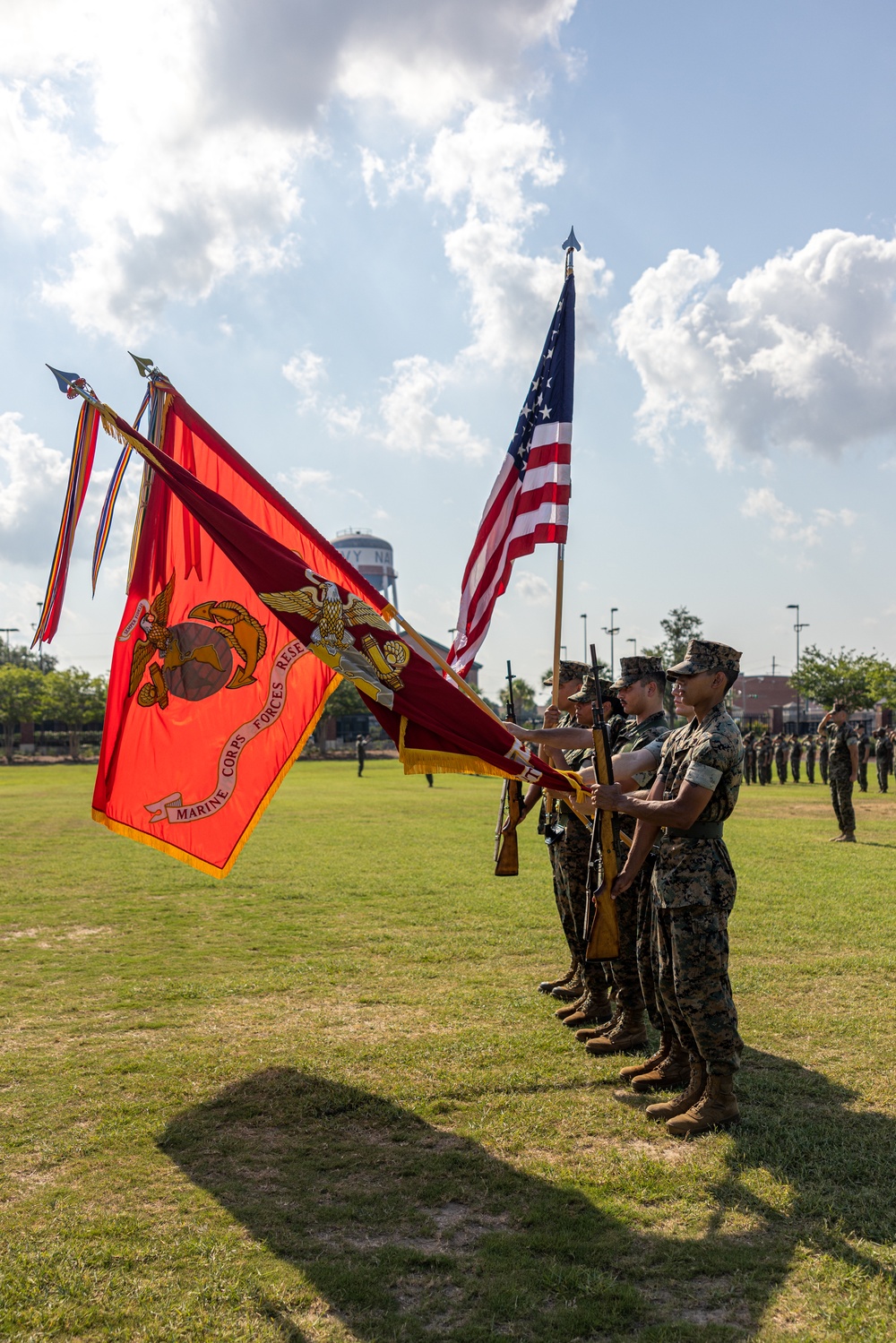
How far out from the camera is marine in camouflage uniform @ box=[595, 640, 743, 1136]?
183 inches

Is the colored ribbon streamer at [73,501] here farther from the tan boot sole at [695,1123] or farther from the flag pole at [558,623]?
the tan boot sole at [695,1123]

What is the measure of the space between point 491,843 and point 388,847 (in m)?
1.86

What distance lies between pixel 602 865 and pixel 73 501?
153 inches

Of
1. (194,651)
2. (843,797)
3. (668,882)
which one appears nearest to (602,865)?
(668,882)

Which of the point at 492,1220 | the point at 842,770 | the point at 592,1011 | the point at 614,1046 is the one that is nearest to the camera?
the point at 492,1220

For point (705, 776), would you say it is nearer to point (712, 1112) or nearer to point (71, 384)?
point (712, 1112)

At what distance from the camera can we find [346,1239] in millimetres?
3727

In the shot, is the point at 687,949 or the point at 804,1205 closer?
the point at 804,1205

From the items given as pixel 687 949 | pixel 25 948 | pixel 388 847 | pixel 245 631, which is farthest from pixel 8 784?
pixel 687 949

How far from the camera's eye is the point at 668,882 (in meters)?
4.81

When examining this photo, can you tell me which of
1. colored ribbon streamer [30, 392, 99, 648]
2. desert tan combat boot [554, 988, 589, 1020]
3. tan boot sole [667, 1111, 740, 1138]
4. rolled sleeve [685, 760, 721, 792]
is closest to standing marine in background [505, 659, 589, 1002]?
desert tan combat boot [554, 988, 589, 1020]

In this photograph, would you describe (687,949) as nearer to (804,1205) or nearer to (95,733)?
(804,1205)

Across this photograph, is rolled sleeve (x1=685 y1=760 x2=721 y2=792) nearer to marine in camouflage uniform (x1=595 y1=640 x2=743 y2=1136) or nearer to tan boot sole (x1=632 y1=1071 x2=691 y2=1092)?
marine in camouflage uniform (x1=595 y1=640 x2=743 y2=1136)

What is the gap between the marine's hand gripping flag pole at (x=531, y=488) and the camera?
6977 mm
